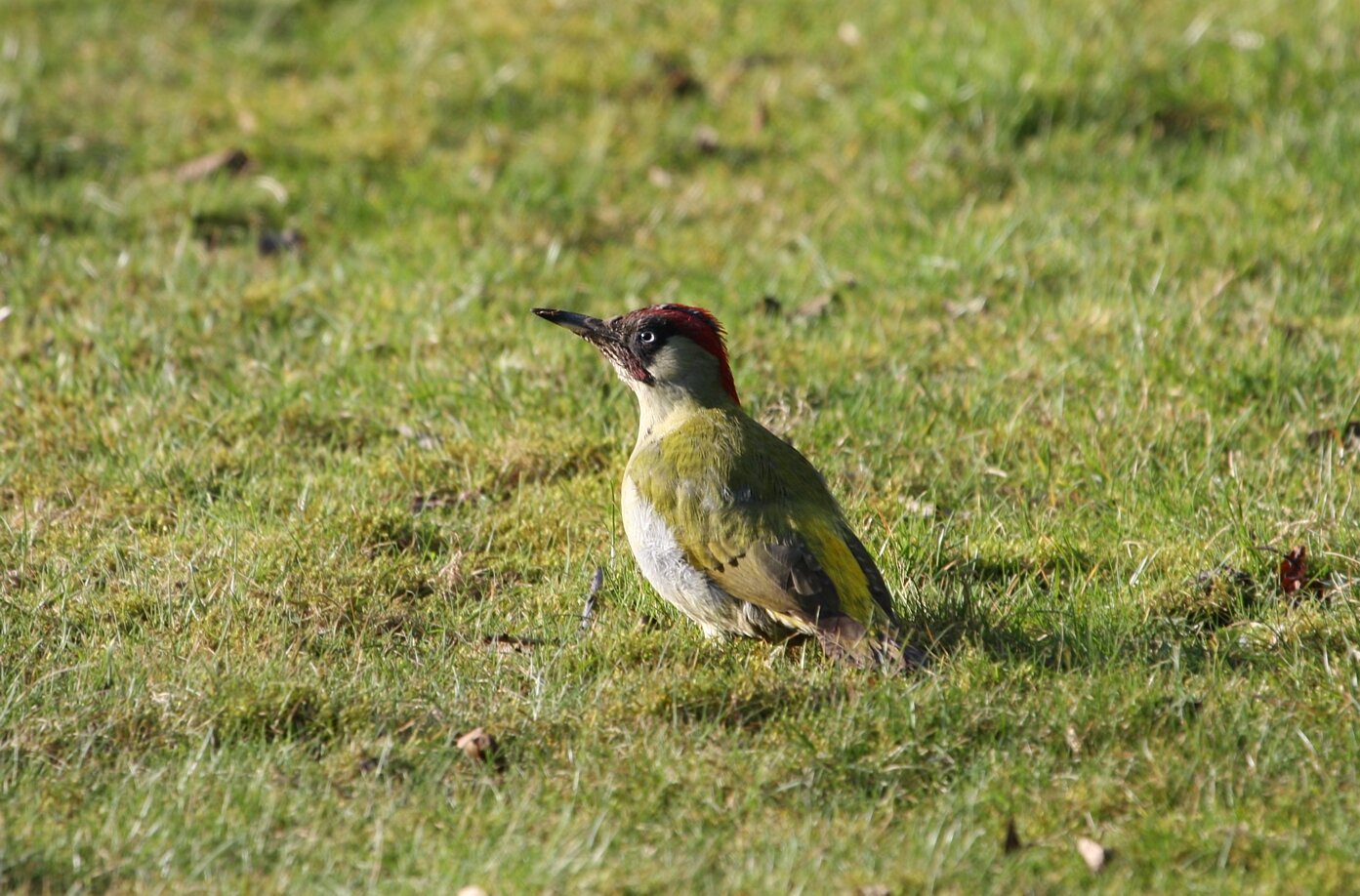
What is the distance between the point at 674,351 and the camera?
5387 mm

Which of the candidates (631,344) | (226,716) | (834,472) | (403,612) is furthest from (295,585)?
(834,472)

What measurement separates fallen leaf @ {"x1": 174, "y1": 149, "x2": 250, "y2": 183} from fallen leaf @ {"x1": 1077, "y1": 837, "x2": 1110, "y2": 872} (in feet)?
19.9

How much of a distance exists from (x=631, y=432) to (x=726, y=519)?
1.39 m

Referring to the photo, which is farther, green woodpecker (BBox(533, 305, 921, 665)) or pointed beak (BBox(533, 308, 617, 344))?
pointed beak (BBox(533, 308, 617, 344))

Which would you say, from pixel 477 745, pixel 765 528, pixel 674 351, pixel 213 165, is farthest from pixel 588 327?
pixel 213 165

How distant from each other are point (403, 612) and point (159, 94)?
5.37 m

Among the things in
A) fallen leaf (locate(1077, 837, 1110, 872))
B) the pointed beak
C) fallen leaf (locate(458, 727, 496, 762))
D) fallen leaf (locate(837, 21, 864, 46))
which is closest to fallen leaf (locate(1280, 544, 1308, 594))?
fallen leaf (locate(1077, 837, 1110, 872))

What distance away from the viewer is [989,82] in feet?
27.5

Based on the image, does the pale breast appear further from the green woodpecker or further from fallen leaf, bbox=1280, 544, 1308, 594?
fallen leaf, bbox=1280, 544, 1308, 594

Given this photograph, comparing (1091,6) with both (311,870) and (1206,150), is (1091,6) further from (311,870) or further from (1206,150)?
(311,870)

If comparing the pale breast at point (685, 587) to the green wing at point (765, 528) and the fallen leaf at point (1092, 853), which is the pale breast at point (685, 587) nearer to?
the green wing at point (765, 528)

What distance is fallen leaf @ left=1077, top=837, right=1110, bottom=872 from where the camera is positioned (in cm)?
372

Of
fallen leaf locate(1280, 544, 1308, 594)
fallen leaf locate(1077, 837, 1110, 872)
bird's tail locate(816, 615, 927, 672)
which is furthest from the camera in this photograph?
fallen leaf locate(1280, 544, 1308, 594)

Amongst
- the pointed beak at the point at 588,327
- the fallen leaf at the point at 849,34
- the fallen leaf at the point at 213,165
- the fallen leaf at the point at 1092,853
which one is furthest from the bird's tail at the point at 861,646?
the fallen leaf at the point at 849,34
